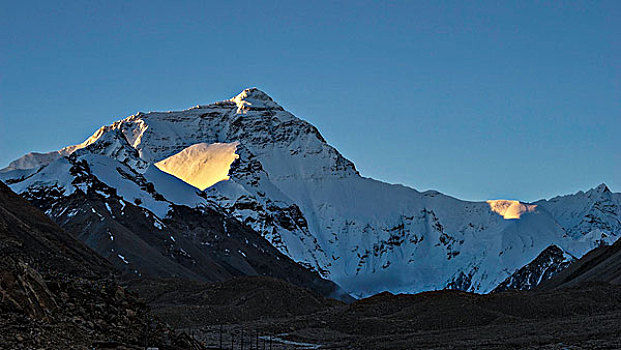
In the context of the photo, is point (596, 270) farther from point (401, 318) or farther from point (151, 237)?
point (151, 237)

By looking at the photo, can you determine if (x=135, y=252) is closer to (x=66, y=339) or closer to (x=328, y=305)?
(x=328, y=305)

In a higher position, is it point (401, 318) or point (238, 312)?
point (238, 312)

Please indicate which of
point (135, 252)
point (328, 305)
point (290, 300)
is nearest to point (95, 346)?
point (290, 300)

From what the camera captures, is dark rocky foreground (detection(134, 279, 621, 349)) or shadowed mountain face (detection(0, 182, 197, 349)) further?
dark rocky foreground (detection(134, 279, 621, 349))

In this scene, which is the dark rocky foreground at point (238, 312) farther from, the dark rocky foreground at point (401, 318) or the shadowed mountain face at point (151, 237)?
the shadowed mountain face at point (151, 237)

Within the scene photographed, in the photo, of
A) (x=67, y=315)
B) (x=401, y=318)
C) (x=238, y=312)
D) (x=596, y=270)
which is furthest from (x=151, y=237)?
(x=67, y=315)

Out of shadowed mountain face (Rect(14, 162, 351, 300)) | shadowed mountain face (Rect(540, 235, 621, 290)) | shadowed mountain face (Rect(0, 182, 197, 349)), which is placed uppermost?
shadowed mountain face (Rect(14, 162, 351, 300))

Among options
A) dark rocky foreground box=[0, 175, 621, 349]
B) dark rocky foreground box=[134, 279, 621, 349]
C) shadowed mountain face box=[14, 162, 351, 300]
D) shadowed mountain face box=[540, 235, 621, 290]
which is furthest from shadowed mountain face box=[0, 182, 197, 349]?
shadowed mountain face box=[14, 162, 351, 300]

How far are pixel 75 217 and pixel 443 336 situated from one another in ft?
311

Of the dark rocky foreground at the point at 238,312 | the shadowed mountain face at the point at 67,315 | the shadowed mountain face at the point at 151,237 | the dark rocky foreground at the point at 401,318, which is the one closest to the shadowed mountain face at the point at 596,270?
the dark rocky foreground at the point at 238,312

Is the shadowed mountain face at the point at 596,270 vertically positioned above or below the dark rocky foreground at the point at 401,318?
above

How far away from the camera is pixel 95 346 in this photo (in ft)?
85.5

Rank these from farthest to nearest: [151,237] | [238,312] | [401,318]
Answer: [151,237], [238,312], [401,318]

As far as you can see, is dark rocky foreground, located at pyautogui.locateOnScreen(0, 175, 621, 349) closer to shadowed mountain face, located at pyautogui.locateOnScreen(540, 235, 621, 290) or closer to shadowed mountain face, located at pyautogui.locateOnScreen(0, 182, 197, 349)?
shadowed mountain face, located at pyautogui.locateOnScreen(0, 182, 197, 349)
